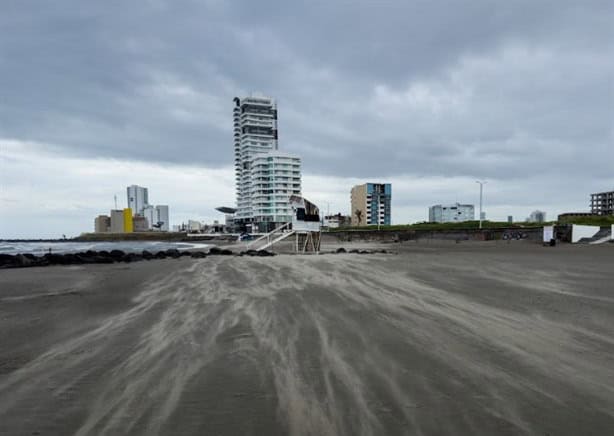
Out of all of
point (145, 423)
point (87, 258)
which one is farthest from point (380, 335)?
point (87, 258)

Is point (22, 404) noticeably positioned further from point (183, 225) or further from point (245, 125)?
point (183, 225)

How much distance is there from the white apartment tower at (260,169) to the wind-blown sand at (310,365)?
3970 inches

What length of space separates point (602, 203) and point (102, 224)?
227691 millimetres

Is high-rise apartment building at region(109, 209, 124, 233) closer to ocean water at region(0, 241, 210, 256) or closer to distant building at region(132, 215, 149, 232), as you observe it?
distant building at region(132, 215, 149, 232)

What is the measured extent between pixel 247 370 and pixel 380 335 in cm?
234

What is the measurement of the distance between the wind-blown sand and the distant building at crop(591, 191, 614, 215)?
14356 centimetres

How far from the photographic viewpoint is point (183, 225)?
618ft

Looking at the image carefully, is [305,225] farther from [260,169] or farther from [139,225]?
[139,225]

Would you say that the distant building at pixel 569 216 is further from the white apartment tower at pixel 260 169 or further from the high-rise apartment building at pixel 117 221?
the high-rise apartment building at pixel 117 221

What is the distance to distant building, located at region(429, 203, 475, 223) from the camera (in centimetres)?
17662

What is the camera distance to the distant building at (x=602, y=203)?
108 m

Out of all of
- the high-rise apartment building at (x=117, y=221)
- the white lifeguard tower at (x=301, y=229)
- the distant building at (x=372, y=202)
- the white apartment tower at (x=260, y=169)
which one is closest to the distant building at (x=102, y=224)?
the high-rise apartment building at (x=117, y=221)

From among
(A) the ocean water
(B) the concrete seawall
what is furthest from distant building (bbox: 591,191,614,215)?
(A) the ocean water

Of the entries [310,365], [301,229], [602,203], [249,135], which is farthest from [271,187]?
[602,203]
